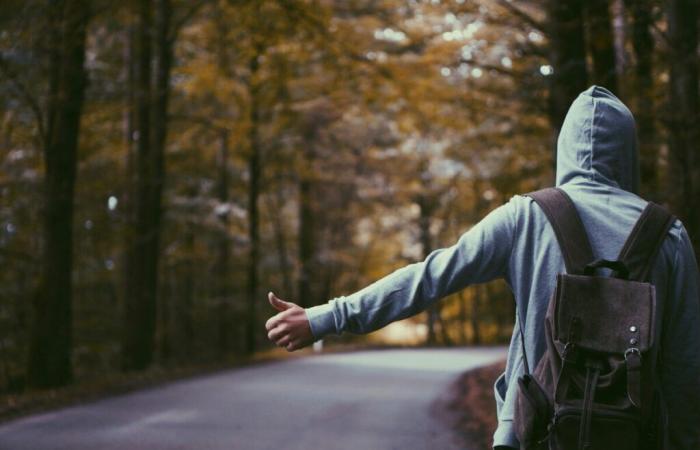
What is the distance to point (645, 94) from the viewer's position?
942cm

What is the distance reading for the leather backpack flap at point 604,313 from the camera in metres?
2.64

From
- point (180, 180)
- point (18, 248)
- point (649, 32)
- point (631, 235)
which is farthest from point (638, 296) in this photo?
point (180, 180)

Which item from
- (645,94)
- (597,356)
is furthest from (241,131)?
(597,356)

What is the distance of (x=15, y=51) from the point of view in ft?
37.6

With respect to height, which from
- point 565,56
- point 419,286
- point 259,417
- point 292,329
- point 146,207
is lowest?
point 259,417

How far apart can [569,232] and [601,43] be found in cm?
717

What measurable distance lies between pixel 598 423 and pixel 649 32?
1009 cm

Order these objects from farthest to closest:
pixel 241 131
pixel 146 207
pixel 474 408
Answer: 1. pixel 241 131
2. pixel 146 207
3. pixel 474 408

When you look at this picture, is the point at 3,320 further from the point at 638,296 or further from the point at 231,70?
the point at 638,296

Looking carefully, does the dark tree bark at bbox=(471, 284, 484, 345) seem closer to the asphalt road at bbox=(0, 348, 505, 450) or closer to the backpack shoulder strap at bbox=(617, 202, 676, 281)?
the asphalt road at bbox=(0, 348, 505, 450)

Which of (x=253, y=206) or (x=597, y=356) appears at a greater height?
(x=253, y=206)

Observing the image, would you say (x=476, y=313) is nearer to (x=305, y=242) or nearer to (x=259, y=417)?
(x=305, y=242)

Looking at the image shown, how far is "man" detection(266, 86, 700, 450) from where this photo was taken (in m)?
2.82

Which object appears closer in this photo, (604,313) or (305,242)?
(604,313)
